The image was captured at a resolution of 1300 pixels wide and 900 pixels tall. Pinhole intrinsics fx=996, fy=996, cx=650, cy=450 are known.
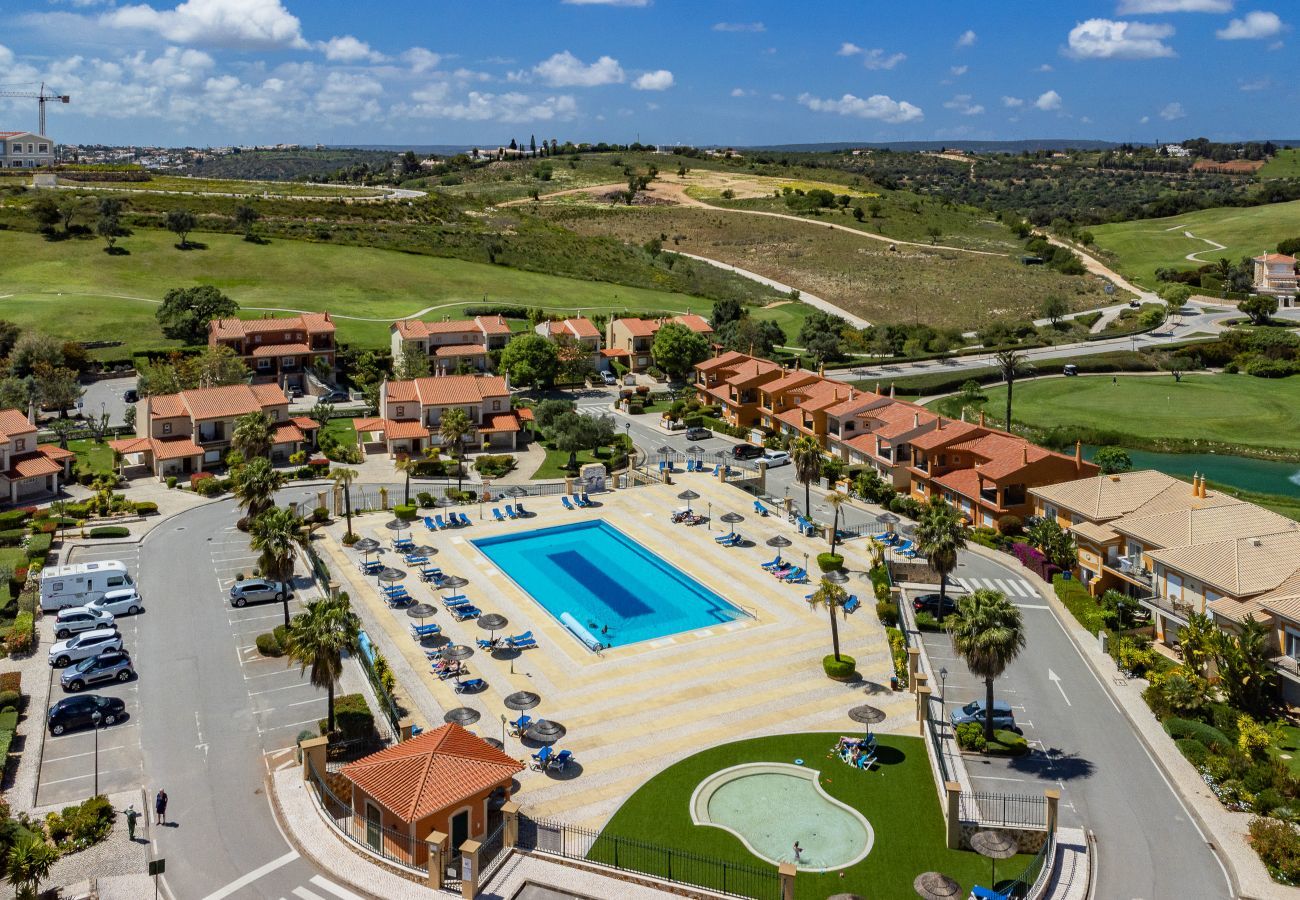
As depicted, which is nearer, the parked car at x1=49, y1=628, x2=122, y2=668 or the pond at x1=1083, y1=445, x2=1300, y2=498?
the parked car at x1=49, y1=628, x2=122, y2=668

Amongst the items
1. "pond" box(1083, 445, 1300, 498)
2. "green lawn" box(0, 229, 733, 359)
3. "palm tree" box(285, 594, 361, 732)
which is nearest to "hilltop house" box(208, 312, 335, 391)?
"green lawn" box(0, 229, 733, 359)

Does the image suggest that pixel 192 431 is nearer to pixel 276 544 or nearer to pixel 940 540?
pixel 276 544

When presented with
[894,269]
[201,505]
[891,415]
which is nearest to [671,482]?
[891,415]

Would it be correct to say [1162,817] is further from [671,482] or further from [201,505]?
[201,505]

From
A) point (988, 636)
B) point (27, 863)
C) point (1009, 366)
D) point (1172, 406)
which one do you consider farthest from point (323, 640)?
point (1172, 406)

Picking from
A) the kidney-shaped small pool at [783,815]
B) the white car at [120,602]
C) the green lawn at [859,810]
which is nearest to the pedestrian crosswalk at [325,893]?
the green lawn at [859,810]

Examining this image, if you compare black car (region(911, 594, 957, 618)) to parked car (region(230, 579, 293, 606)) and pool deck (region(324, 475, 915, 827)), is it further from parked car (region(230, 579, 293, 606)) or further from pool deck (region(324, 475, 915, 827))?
parked car (region(230, 579, 293, 606))
